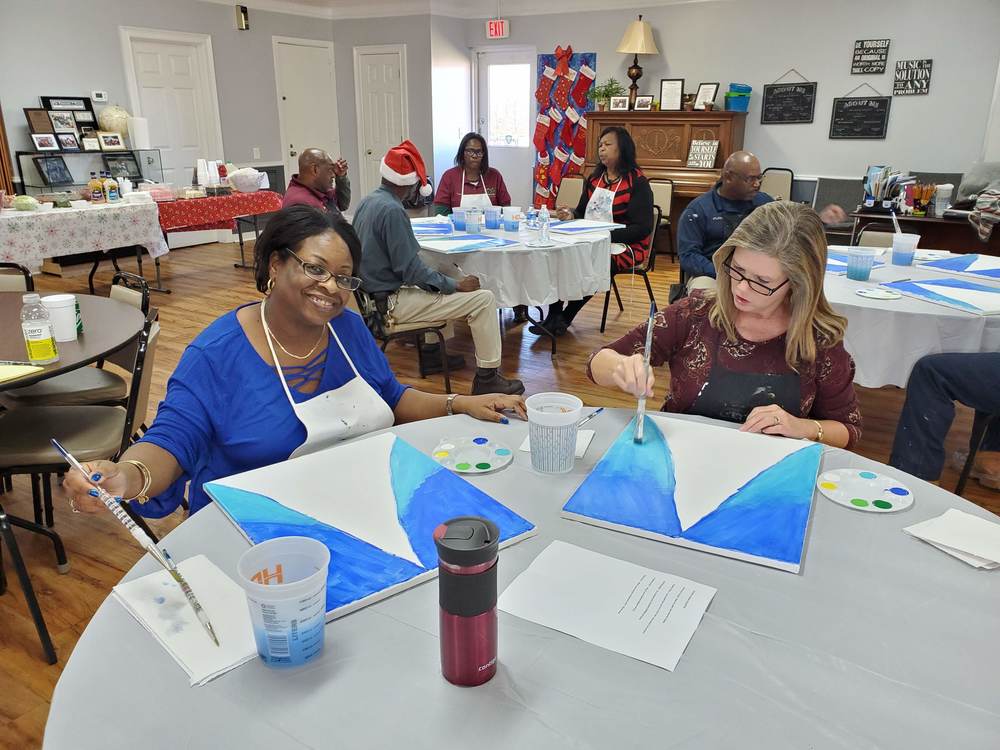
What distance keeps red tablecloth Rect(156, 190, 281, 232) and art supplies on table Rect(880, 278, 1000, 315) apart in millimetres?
5374

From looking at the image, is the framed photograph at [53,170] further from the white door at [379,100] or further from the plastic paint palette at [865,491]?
the plastic paint palette at [865,491]

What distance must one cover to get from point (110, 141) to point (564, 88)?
16.3 ft

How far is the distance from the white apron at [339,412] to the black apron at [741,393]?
0.80 metres

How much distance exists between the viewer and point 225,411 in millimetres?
1544

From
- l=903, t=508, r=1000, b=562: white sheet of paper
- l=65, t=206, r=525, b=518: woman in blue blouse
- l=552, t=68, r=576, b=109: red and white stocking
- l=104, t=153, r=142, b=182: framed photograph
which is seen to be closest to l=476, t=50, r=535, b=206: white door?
l=552, t=68, r=576, b=109: red and white stocking

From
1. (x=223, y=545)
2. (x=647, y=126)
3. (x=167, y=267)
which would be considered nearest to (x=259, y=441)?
(x=223, y=545)

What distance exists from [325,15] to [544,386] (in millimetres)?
7324

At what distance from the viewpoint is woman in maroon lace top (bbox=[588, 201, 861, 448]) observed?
5.36ft

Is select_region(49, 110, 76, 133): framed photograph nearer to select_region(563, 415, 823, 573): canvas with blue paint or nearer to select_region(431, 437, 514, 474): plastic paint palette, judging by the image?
select_region(431, 437, 514, 474): plastic paint palette

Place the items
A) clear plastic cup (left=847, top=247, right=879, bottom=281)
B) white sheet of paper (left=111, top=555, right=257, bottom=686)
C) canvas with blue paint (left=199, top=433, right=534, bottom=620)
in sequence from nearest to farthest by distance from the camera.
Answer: white sheet of paper (left=111, top=555, right=257, bottom=686) < canvas with blue paint (left=199, top=433, right=534, bottom=620) < clear plastic cup (left=847, top=247, right=879, bottom=281)

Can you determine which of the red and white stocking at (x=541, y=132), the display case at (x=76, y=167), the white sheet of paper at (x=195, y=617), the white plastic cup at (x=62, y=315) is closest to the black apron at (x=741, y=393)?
the white sheet of paper at (x=195, y=617)

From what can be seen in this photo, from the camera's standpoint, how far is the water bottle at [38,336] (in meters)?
2.10

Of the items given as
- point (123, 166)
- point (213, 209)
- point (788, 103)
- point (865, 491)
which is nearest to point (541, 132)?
point (788, 103)

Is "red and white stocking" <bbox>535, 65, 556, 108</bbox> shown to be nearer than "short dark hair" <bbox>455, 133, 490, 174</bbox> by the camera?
No
